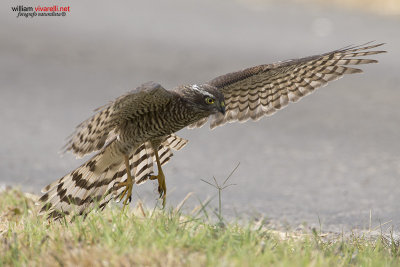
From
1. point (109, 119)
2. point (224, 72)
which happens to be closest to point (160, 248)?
point (109, 119)

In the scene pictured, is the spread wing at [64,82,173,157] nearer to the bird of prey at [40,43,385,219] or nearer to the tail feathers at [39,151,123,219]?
the bird of prey at [40,43,385,219]

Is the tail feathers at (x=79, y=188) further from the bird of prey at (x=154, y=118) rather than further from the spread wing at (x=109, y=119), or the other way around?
the spread wing at (x=109, y=119)

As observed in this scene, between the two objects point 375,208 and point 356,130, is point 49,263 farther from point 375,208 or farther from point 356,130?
point 356,130

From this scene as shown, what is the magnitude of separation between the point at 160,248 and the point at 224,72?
8.56 metres

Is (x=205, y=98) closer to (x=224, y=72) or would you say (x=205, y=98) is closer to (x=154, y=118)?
(x=154, y=118)

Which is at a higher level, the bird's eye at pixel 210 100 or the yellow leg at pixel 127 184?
the bird's eye at pixel 210 100

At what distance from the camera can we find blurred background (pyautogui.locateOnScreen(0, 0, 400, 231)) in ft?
26.8

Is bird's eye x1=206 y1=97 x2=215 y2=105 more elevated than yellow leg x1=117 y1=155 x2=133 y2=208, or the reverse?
bird's eye x1=206 y1=97 x2=215 y2=105

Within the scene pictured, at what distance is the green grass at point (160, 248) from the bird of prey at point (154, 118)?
0.63 meters

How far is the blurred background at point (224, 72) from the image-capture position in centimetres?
817

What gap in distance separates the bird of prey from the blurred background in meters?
0.53

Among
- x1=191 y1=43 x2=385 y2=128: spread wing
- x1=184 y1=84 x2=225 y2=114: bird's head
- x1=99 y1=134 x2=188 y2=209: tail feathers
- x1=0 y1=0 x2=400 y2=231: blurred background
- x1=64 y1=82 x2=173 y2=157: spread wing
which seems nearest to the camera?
x1=64 y1=82 x2=173 y2=157: spread wing

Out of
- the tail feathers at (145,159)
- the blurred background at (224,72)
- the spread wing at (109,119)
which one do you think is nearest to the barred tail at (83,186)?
the tail feathers at (145,159)

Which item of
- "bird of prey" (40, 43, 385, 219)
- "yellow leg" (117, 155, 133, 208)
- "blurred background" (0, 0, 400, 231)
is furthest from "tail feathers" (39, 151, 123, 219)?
"blurred background" (0, 0, 400, 231)
